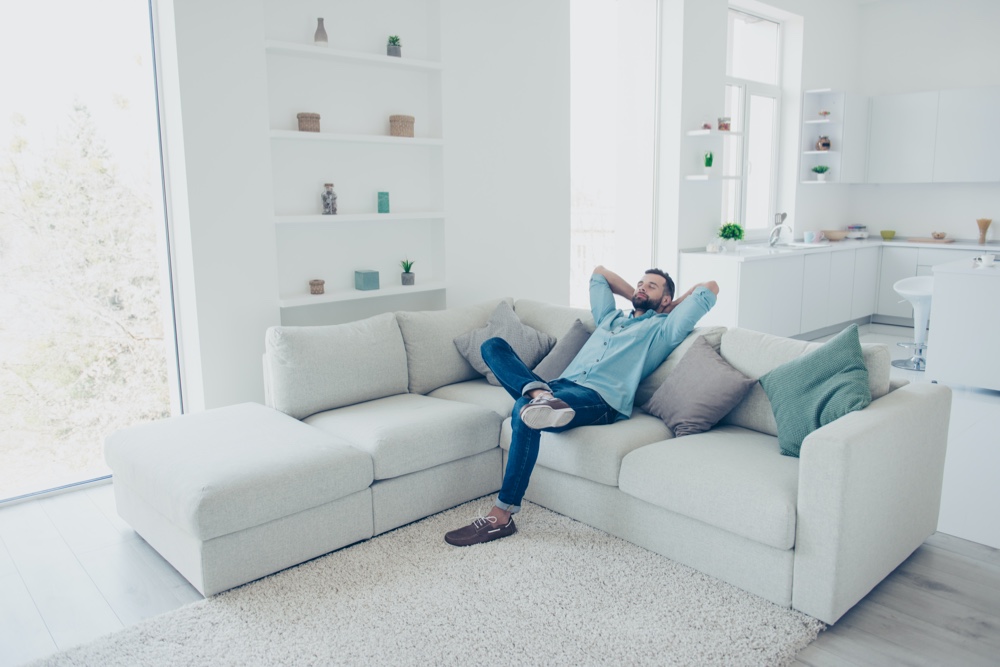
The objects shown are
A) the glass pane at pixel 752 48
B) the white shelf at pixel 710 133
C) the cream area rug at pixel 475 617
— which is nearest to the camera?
the cream area rug at pixel 475 617

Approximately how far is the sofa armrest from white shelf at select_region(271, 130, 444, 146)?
8.99 ft

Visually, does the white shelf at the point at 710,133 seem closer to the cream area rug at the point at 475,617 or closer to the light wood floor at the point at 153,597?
the light wood floor at the point at 153,597

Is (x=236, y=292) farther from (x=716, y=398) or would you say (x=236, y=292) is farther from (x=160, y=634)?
(x=716, y=398)

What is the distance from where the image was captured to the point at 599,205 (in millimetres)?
6086

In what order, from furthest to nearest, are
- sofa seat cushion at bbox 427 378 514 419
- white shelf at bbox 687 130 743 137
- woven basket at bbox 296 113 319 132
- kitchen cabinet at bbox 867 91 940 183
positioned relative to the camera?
1. kitchen cabinet at bbox 867 91 940 183
2. white shelf at bbox 687 130 743 137
3. woven basket at bbox 296 113 319 132
4. sofa seat cushion at bbox 427 378 514 419

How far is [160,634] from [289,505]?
0.57m

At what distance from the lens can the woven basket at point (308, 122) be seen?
391 cm

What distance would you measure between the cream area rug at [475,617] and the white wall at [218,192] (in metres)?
1.36

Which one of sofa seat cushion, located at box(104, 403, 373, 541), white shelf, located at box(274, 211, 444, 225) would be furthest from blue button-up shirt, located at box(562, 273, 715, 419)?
white shelf, located at box(274, 211, 444, 225)

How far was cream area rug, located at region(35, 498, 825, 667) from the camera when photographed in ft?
7.54

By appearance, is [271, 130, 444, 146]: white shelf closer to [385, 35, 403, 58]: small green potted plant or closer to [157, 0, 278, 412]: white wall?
[157, 0, 278, 412]: white wall

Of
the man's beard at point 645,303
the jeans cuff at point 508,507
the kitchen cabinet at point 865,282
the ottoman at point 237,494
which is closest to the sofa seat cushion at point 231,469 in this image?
the ottoman at point 237,494

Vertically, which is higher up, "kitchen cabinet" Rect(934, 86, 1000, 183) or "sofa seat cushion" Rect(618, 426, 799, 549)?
"kitchen cabinet" Rect(934, 86, 1000, 183)

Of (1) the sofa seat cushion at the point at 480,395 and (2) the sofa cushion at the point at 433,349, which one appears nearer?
(1) the sofa seat cushion at the point at 480,395
